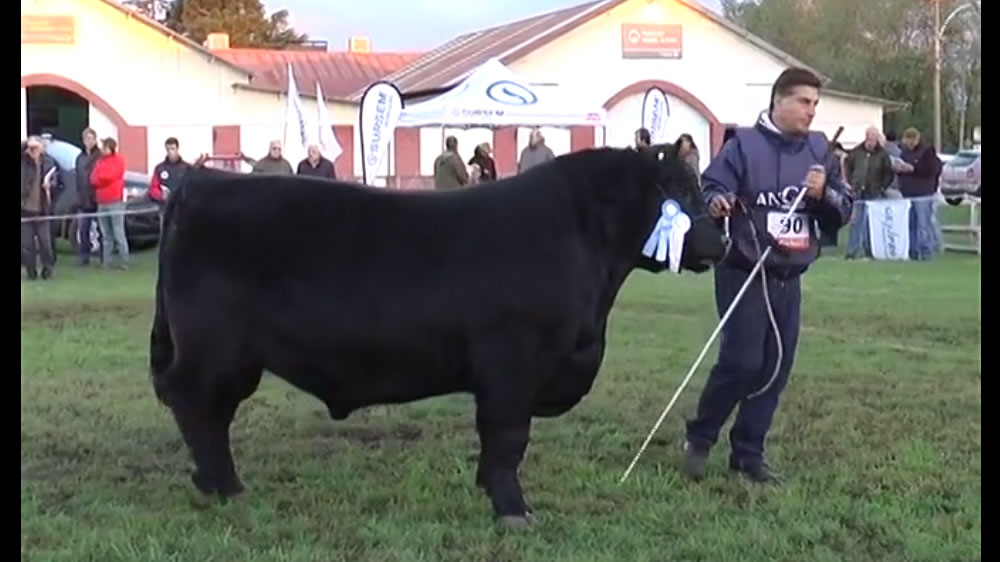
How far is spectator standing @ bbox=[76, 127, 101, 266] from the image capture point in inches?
842

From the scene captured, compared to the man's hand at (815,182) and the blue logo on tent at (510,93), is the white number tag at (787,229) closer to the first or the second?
the man's hand at (815,182)

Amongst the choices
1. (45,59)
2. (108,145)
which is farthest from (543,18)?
(108,145)

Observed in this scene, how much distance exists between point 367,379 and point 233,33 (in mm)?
74945

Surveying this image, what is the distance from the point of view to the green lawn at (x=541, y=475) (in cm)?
605

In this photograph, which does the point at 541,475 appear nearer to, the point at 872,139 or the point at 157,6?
the point at 872,139

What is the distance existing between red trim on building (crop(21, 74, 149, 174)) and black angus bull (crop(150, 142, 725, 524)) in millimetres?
36421

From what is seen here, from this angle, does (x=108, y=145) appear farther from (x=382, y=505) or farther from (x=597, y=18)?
(x=597, y=18)

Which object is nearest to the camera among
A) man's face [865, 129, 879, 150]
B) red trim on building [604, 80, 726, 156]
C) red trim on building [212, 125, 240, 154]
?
man's face [865, 129, 879, 150]

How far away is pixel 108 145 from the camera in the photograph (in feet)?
69.8

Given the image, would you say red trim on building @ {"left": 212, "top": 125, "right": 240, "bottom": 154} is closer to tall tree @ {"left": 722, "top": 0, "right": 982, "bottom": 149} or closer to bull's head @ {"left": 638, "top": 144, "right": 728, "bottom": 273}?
tall tree @ {"left": 722, "top": 0, "right": 982, "bottom": 149}

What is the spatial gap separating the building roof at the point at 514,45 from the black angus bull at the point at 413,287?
1357 inches

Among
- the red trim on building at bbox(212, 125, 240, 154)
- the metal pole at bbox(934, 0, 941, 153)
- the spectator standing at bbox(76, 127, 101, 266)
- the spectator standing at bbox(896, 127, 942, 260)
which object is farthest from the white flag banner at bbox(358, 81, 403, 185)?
the metal pole at bbox(934, 0, 941, 153)

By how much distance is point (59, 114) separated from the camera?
46500 millimetres

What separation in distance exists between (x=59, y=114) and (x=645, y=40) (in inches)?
720
